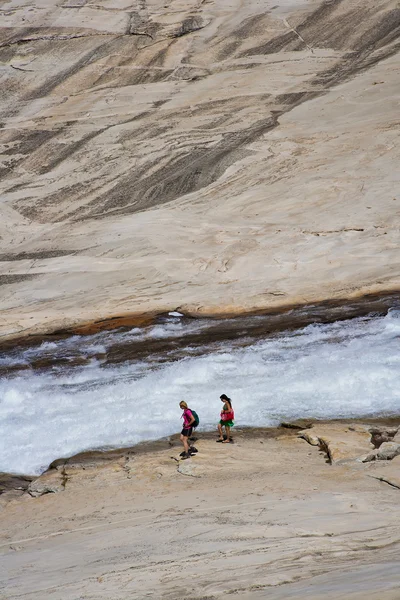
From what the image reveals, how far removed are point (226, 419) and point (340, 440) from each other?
1.63m

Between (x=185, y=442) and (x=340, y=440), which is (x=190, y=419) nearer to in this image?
(x=185, y=442)

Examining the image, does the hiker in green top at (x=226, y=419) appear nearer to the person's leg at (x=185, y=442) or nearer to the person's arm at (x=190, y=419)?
the person's arm at (x=190, y=419)

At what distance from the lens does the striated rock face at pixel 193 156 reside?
16.5 metres

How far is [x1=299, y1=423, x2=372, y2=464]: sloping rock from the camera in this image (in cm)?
1098

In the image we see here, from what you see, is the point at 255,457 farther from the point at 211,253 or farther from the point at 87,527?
the point at 211,253

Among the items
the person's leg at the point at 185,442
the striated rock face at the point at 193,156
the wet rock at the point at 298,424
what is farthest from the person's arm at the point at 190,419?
the striated rock face at the point at 193,156

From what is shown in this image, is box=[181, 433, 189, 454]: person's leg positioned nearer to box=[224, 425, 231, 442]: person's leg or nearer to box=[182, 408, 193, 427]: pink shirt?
box=[182, 408, 193, 427]: pink shirt

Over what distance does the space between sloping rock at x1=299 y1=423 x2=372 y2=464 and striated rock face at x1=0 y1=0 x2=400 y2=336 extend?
4.22m

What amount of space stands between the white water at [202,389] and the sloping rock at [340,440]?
0.60 meters

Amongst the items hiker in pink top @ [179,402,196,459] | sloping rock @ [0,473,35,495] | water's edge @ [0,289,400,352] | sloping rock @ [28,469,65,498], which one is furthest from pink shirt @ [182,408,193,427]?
water's edge @ [0,289,400,352]

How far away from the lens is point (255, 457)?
11352mm

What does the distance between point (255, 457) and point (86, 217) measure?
362 inches

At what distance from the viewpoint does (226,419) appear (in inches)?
464

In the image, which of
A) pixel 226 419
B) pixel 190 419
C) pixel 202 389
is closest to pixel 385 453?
pixel 226 419
